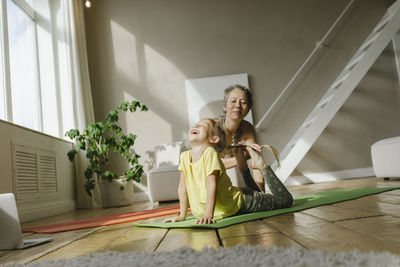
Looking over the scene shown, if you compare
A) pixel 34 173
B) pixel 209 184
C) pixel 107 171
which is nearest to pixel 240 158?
pixel 209 184

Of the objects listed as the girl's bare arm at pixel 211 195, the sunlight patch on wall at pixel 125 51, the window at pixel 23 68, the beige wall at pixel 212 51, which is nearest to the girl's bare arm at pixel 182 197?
the girl's bare arm at pixel 211 195

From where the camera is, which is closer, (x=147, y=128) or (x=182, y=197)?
(x=182, y=197)

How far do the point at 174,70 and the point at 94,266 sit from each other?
4.18m

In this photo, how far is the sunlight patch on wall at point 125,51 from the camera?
4805 mm

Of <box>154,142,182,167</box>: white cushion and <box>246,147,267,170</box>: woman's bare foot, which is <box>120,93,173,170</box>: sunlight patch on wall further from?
<box>246,147,267,170</box>: woman's bare foot

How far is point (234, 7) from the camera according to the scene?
4.87 metres

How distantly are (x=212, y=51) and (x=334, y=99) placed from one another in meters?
1.77

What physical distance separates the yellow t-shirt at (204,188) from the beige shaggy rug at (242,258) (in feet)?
2.12

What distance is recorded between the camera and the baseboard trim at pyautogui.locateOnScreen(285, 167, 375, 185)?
4.57 meters

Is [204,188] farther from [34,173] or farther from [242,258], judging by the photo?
[34,173]

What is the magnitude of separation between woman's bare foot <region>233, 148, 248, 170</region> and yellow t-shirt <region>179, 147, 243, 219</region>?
1.38 feet

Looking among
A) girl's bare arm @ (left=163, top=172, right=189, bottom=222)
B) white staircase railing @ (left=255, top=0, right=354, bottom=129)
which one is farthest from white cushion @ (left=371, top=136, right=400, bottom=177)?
girl's bare arm @ (left=163, top=172, right=189, bottom=222)

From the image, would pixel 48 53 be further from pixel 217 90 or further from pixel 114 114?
pixel 217 90

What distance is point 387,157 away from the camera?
3273mm
